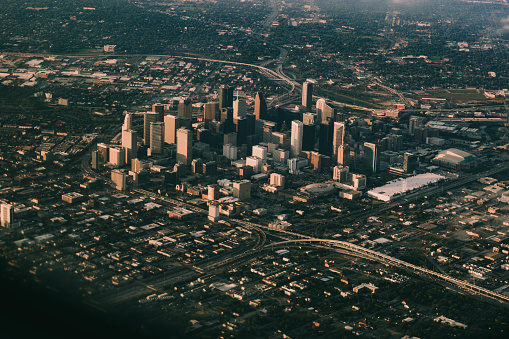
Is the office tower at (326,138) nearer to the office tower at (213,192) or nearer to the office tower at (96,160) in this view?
the office tower at (213,192)

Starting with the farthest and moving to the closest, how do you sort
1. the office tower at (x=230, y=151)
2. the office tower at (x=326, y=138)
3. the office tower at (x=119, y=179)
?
the office tower at (x=326, y=138), the office tower at (x=230, y=151), the office tower at (x=119, y=179)

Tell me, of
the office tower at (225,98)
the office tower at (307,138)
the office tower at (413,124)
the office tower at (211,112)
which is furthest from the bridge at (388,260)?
the office tower at (413,124)

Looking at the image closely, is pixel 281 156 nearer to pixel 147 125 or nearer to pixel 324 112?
pixel 147 125

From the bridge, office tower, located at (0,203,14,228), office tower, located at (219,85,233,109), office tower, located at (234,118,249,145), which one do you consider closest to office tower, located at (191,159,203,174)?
office tower, located at (234,118,249,145)

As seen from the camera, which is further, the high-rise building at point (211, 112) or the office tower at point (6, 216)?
the high-rise building at point (211, 112)

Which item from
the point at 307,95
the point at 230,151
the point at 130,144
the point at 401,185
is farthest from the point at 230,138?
the point at 307,95
